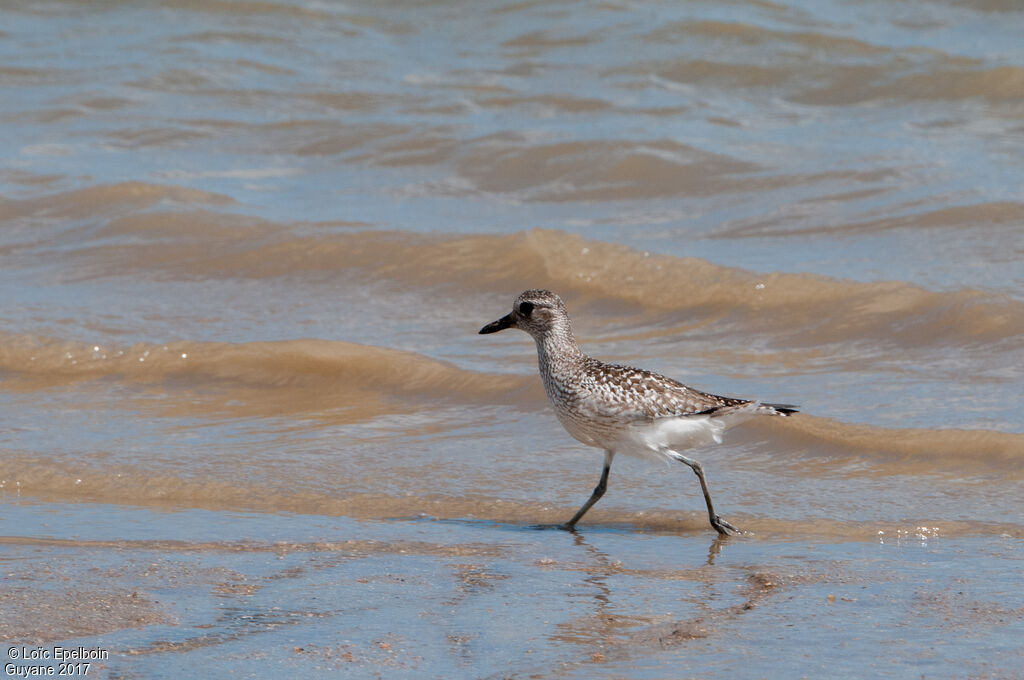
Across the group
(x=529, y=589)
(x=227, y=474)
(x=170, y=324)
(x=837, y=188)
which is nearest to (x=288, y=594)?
(x=529, y=589)

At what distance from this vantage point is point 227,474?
7.32 meters

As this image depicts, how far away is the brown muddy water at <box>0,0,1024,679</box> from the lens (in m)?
5.05

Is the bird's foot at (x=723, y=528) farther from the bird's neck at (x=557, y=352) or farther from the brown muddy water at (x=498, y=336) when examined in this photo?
the bird's neck at (x=557, y=352)

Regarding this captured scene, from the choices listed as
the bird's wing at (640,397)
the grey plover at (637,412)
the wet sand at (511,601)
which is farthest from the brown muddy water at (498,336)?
the bird's wing at (640,397)

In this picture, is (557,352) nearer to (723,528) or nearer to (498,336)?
(723,528)

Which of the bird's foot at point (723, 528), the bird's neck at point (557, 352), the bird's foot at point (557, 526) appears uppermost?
the bird's neck at point (557, 352)

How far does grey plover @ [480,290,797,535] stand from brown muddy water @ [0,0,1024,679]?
33cm

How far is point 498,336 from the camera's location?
34.0ft

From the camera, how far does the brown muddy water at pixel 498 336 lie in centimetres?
505

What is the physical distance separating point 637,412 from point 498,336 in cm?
393

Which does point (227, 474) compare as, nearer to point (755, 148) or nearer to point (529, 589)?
point (529, 589)

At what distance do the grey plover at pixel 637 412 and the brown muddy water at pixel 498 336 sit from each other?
0.33 metres

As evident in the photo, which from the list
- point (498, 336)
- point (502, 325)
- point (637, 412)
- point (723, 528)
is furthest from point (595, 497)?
point (498, 336)

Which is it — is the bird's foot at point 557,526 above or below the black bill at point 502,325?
below
